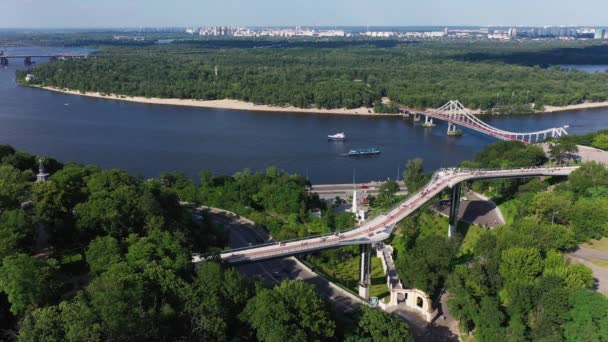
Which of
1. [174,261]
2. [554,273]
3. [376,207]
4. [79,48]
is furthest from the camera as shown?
[79,48]

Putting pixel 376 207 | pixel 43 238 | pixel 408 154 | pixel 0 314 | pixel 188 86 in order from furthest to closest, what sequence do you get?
pixel 188 86, pixel 408 154, pixel 376 207, pixel 43 238, pixel 0 314

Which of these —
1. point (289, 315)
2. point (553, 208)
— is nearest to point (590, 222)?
point (553, 208)

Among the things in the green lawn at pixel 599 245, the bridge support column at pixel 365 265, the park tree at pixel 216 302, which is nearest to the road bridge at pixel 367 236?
the bridge support column at pixel 365 265

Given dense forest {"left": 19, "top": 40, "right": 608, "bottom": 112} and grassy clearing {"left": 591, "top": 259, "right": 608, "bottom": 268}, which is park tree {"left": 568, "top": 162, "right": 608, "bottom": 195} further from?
dense forest {"left": 19, "top": 40, "right": 608, "bottom": 112}

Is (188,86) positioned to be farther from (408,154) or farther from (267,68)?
(408,154)

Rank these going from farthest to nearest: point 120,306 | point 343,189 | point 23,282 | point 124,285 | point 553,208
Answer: point 343,189
point 553,208
point 124,285
point 23,282
point 120,306

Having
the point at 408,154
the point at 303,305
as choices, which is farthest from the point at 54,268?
the point at 408,154

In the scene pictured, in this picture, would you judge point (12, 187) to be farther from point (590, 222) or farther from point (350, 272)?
point (590, 222)
